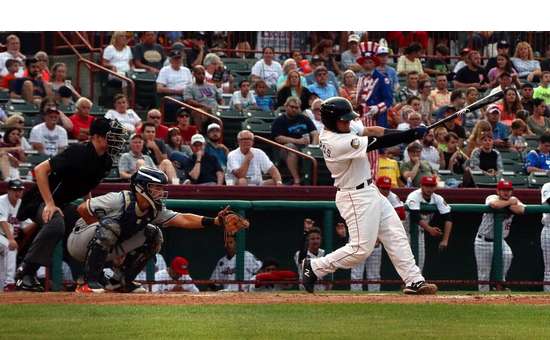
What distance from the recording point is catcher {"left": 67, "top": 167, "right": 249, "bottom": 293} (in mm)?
11281

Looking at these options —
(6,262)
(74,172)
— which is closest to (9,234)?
(6,262)

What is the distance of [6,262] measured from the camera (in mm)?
13070

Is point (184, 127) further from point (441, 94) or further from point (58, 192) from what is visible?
point (58, 192)

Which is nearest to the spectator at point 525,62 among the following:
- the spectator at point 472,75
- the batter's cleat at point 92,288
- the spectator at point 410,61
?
the spectator at point 472,75

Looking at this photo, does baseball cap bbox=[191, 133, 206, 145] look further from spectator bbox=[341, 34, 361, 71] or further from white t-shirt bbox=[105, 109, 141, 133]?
spectator bbox=[341, 34, 361, 71]

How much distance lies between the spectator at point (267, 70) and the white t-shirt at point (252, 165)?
3325 mm

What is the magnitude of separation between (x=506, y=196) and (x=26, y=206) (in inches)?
216

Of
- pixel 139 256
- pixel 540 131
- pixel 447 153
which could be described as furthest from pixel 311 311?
pixel 540 131

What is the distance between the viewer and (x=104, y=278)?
11.7 m

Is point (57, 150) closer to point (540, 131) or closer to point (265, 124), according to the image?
point (265, 124)

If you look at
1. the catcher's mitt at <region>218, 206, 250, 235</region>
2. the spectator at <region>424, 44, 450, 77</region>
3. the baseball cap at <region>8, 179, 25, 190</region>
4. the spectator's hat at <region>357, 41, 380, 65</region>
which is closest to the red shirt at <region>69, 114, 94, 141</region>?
the baseball cap at <region>8, 179, 25, 190</region>

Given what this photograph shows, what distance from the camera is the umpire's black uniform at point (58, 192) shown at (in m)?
11.2

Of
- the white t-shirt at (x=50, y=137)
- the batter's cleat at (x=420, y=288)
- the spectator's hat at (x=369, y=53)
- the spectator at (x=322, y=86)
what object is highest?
the spectator's hat at (x=369, y=53)

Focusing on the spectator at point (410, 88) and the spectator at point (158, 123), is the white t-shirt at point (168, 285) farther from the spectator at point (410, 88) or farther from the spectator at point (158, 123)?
the spectator at point (410, 88)
